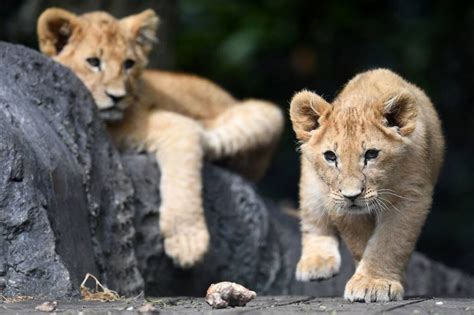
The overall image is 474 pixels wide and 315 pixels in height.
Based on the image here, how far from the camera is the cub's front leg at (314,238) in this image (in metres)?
5.89

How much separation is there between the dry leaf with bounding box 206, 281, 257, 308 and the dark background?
19.0 feet

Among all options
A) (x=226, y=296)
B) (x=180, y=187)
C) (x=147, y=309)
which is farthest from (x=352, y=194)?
(x=180, y=187)

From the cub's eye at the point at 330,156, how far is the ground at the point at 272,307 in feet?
2.20

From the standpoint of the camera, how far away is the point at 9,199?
5449 mm

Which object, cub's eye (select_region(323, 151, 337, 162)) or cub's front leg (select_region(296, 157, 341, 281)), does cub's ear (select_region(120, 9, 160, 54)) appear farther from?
cub's eye (select_region(323, 151, 337, 162))

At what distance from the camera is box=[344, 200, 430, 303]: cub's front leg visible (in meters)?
5.60

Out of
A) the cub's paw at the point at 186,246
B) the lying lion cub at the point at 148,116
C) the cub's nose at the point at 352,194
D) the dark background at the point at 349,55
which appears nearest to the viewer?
the cub's nose at the point at 352,194

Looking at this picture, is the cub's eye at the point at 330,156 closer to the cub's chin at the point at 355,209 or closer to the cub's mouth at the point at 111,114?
the cub's chin at the point at 355,209

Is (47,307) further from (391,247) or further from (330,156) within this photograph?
(391,247)

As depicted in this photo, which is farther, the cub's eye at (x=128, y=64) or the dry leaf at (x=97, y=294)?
the cub's eye at (x=128, y=64)

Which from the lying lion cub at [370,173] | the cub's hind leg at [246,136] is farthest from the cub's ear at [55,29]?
the lying lion cub at [370,173]

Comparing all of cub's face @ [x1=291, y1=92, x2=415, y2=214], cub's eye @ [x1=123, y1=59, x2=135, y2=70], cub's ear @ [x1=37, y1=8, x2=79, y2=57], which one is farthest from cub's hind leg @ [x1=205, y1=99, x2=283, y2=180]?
cub's face @ [x1=291, y1=92, x2=415, y2=214]

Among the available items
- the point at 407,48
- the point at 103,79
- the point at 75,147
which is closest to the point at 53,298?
the point at 75,147

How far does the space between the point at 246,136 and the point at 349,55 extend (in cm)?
356
